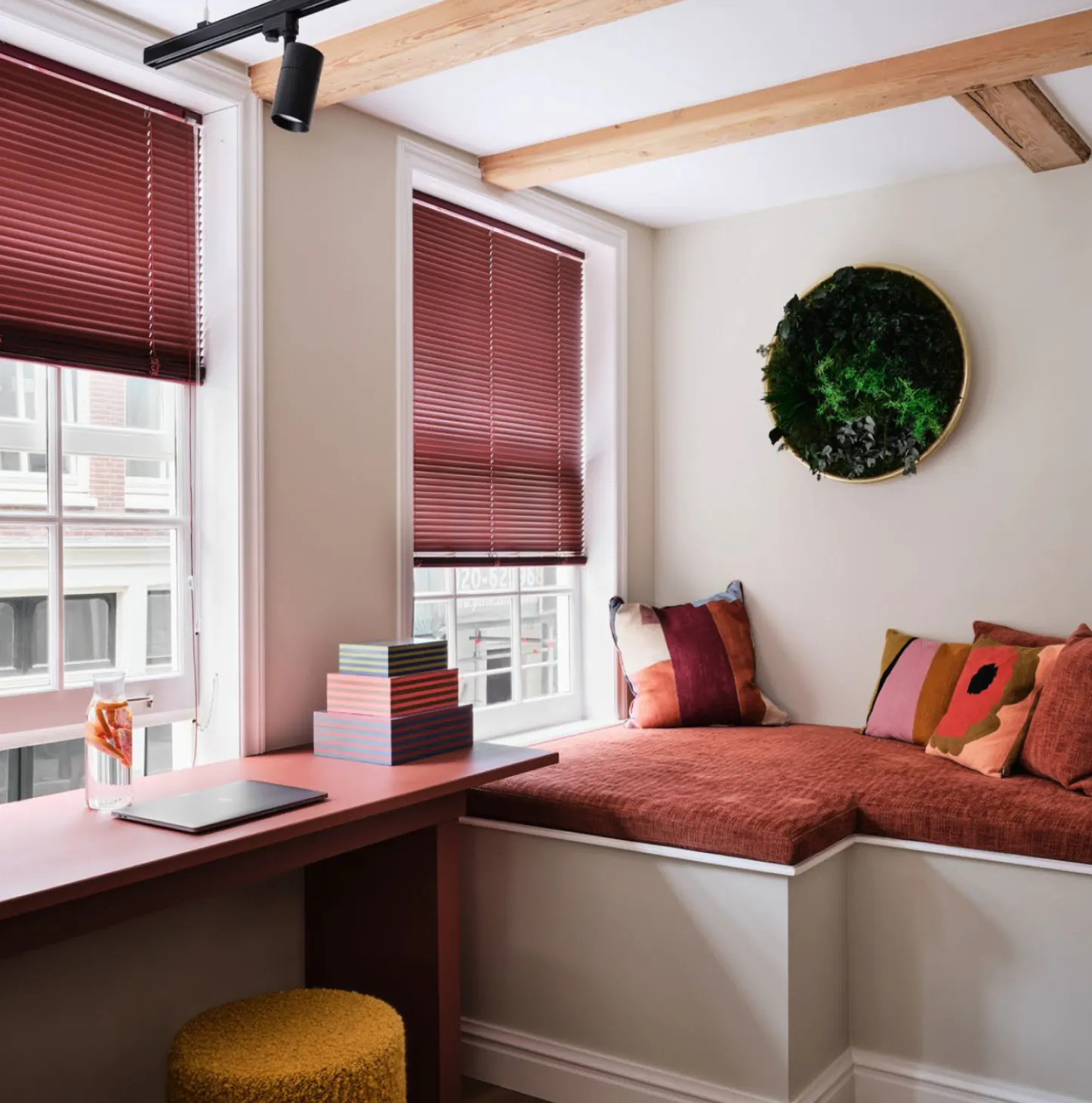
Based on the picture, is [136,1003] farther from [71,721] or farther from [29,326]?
[29,326]

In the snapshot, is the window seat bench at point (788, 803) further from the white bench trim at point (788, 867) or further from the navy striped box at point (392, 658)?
the navy striped box at point (392, 658)

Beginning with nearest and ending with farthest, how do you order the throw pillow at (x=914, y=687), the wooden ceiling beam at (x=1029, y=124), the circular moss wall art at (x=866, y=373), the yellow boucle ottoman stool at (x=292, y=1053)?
1. the yellow boucle ottoman stool at (x=292, y=1053)
2. the wooden ceiling beam at (x=1029, y=124)
3. the throw pillow at (x=914, y=687)
4. the circular moss wall art at (x=866, y=373)

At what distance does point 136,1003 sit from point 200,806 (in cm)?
63

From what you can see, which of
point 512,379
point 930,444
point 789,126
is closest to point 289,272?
point 512,379

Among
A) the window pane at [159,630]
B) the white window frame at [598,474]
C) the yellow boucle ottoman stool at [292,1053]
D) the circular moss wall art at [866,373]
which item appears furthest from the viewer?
the white window frame at [598,474]

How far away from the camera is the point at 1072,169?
3359 millimetres

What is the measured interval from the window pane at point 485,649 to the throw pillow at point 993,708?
1.34m

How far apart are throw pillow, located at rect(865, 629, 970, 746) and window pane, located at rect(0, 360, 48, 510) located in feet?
7.78

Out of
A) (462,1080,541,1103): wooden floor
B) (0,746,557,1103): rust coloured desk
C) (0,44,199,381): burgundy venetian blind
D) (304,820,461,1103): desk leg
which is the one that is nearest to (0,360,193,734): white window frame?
(0,44,199,381): burgundy venetian blind

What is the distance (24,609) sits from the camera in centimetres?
247

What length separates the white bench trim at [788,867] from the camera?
2457mm

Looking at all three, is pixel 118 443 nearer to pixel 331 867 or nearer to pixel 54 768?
pixel 54 768

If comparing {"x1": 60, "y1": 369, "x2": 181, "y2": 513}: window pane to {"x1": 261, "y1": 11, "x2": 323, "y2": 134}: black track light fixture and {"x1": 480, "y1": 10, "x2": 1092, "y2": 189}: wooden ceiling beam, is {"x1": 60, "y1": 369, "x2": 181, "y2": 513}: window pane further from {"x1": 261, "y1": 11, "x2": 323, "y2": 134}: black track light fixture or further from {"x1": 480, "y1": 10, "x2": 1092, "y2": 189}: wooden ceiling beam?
{"x1": 480, "y1": 10, "x2": 1092, "y2": 189}: wooden ceiling beam

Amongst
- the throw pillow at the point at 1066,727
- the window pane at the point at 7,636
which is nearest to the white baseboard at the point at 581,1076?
the throw pillow at the point at 1066,727
